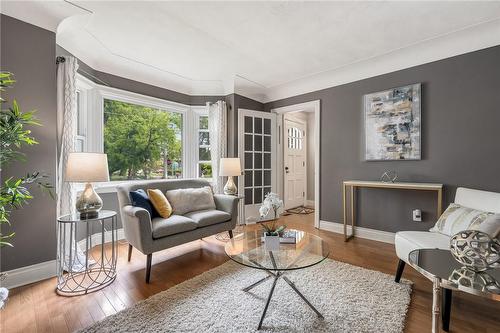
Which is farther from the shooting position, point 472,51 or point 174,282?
point 472,51

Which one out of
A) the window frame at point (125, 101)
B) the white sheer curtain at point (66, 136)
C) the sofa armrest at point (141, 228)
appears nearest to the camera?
the sofa armrest at point (141, 228)

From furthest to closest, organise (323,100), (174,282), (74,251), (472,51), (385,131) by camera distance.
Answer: (323,100), (385,131), (472,51), (74,251), (174,282)

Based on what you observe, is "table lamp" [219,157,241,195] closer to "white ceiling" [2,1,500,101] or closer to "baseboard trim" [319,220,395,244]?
"white ceiling" [2,1,500,101]

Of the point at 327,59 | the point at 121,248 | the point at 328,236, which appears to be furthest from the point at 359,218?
the point at 121,248

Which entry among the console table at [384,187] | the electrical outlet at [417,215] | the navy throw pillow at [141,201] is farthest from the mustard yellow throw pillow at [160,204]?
the electrical outlet at [417,215]

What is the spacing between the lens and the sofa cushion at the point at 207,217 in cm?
265

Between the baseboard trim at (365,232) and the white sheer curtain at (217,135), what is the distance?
1922mm

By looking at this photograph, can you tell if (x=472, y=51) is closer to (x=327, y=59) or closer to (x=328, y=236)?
(x=327, y=59)

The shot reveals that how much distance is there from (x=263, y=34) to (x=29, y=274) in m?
3.37

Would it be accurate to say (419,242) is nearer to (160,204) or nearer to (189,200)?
(189,200)

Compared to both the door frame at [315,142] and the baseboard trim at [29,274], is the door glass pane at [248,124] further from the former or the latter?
the baseboard trim at [29,274]

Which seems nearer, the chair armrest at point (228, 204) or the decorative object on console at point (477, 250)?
the decorative object on console at point (477, 250)

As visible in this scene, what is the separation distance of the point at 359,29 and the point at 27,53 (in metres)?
3.34

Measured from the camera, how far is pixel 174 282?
7.07 feet
